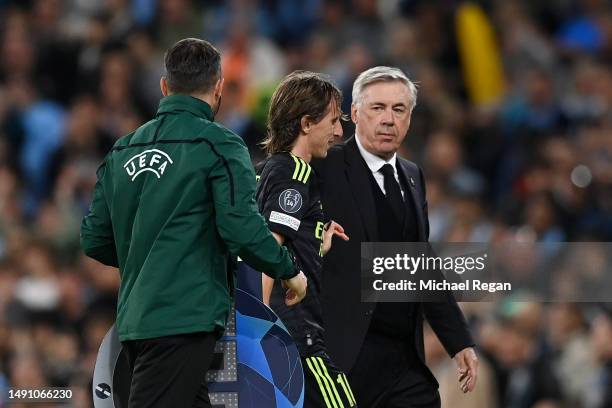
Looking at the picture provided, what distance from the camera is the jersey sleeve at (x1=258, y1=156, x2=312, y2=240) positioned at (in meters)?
5.47

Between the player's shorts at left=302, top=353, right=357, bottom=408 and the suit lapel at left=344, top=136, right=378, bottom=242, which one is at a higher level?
the suit lapel at left=344, top=136, right=378, bottom=242

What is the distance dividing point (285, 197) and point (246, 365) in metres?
0.62

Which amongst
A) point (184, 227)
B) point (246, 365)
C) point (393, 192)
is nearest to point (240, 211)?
point (184, 227)

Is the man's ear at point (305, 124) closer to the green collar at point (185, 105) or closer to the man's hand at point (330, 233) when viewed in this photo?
the man's hand at point (330, 233)

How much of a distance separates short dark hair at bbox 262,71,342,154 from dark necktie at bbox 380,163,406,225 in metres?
0.71

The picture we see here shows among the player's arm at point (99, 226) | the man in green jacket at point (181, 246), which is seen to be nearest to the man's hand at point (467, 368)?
the man in green jacket at point (181, 246)

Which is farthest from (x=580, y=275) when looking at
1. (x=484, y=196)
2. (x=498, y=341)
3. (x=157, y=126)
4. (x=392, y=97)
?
(x=157, y=126)

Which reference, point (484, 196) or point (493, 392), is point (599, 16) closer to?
point (484, 196)

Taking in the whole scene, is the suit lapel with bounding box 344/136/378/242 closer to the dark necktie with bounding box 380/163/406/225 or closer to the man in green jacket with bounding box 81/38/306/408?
the dark necktie with bounding box 380/163/406/225

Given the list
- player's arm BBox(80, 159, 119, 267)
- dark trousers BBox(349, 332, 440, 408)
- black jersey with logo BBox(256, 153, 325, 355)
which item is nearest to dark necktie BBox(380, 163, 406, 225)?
dark trousers BBox(349, 332, 440, 408)

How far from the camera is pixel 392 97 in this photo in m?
6.38

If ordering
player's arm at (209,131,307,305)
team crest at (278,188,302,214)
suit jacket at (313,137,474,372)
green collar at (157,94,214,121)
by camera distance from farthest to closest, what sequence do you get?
suit jacket at (313,137,474,372)
team crest at (278,188,302,214)
green collar at (157,94,214,121)
player's arm at (209,131,307,305)

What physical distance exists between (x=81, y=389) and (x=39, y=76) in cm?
502

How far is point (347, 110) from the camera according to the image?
10773mm
